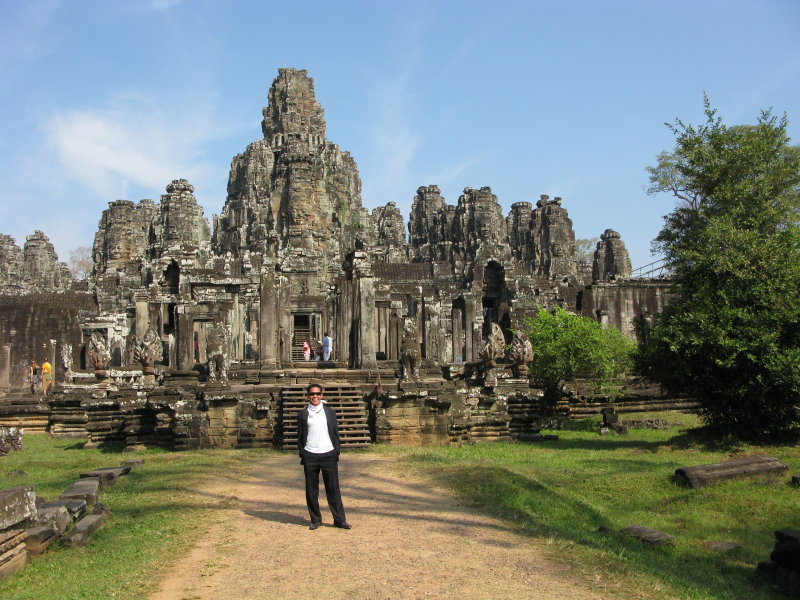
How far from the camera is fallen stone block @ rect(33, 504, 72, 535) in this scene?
6.84 meters

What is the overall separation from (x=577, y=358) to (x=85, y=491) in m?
15.1

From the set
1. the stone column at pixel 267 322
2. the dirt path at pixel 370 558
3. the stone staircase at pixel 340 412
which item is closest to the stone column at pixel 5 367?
the stone column at pixel 267 322

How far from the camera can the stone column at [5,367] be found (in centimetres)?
2938

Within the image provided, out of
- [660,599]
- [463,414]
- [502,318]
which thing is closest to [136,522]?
[660,599]

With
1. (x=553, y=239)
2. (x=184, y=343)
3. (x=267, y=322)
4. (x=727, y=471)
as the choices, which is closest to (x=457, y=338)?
(x=184, y=343)

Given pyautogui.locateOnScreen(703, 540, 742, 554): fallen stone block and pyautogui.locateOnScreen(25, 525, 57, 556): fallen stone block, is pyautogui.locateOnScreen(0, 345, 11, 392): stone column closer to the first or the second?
pyautogui.locateOnScreen(25, 525, 57, 556): fallen stone block

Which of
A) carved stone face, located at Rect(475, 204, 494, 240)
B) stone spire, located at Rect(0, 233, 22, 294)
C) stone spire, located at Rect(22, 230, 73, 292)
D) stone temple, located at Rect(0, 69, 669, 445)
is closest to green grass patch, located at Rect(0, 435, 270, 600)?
stone temple, located at Rect(0, 69, 669, 445)

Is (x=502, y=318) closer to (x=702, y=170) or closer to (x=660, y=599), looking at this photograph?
(x=702, y=170)

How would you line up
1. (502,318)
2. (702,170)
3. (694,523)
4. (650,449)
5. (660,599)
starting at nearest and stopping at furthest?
(660,599)
(694,523)
(650,449)
(702,170)
(502,318)

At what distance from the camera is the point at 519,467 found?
1179 cm

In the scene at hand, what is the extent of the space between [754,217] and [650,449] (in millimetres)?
5992

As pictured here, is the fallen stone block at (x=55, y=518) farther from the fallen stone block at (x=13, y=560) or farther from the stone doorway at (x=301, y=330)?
the stone doorway at (x=301, y=330)

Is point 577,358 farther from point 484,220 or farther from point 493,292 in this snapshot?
point 484,220

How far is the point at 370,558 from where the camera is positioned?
21.2 feet
